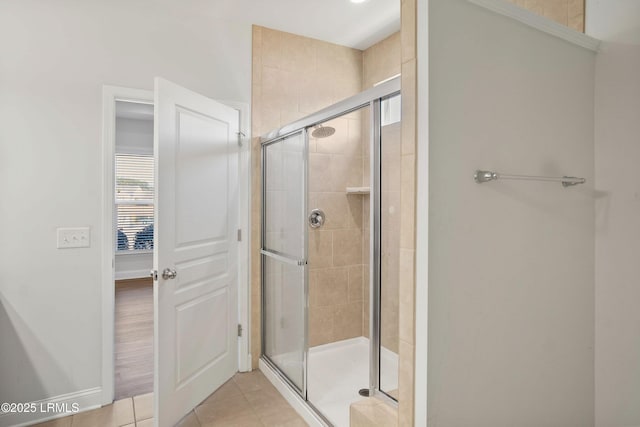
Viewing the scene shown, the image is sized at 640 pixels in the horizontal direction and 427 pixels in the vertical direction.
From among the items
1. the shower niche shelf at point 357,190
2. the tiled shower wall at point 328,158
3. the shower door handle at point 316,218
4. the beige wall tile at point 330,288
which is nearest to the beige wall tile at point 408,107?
the tiled shower wall at point 328,158

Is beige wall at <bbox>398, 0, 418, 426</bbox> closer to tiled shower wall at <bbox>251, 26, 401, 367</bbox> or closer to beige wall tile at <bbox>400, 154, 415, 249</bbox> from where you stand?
beige wall tile at <bbox>400, 154, 415, 249</bbox>

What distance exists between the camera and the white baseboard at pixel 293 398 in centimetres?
208

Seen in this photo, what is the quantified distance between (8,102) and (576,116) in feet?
9.77

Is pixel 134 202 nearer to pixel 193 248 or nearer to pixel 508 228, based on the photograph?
pixel 193 248

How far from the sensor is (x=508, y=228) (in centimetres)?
128

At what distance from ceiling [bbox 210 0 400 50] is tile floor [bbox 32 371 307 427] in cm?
269

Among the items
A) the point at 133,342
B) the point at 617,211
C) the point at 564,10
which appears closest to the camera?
the point at 617,211

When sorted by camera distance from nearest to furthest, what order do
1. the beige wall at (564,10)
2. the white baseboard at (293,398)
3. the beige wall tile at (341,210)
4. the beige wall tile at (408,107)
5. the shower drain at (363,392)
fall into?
1. the beige wall tile at (408,107)
2. the beige wall at (564,10)
3. the white baseboard at (293,398)
4. the shower drain at (363,392)
5. the beige wall tile at (341,210)

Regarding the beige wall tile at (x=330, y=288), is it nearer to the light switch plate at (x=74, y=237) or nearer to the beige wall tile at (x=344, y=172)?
the beige wall tile at (x=344, y=172)

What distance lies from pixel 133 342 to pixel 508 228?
3430 millimetres

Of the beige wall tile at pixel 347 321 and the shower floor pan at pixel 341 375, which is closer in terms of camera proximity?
the shower floor pan at pixel 341 375

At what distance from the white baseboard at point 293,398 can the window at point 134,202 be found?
14.1 ft

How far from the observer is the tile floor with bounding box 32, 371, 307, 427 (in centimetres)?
213

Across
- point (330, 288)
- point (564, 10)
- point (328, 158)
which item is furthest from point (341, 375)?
point (564, 10)
